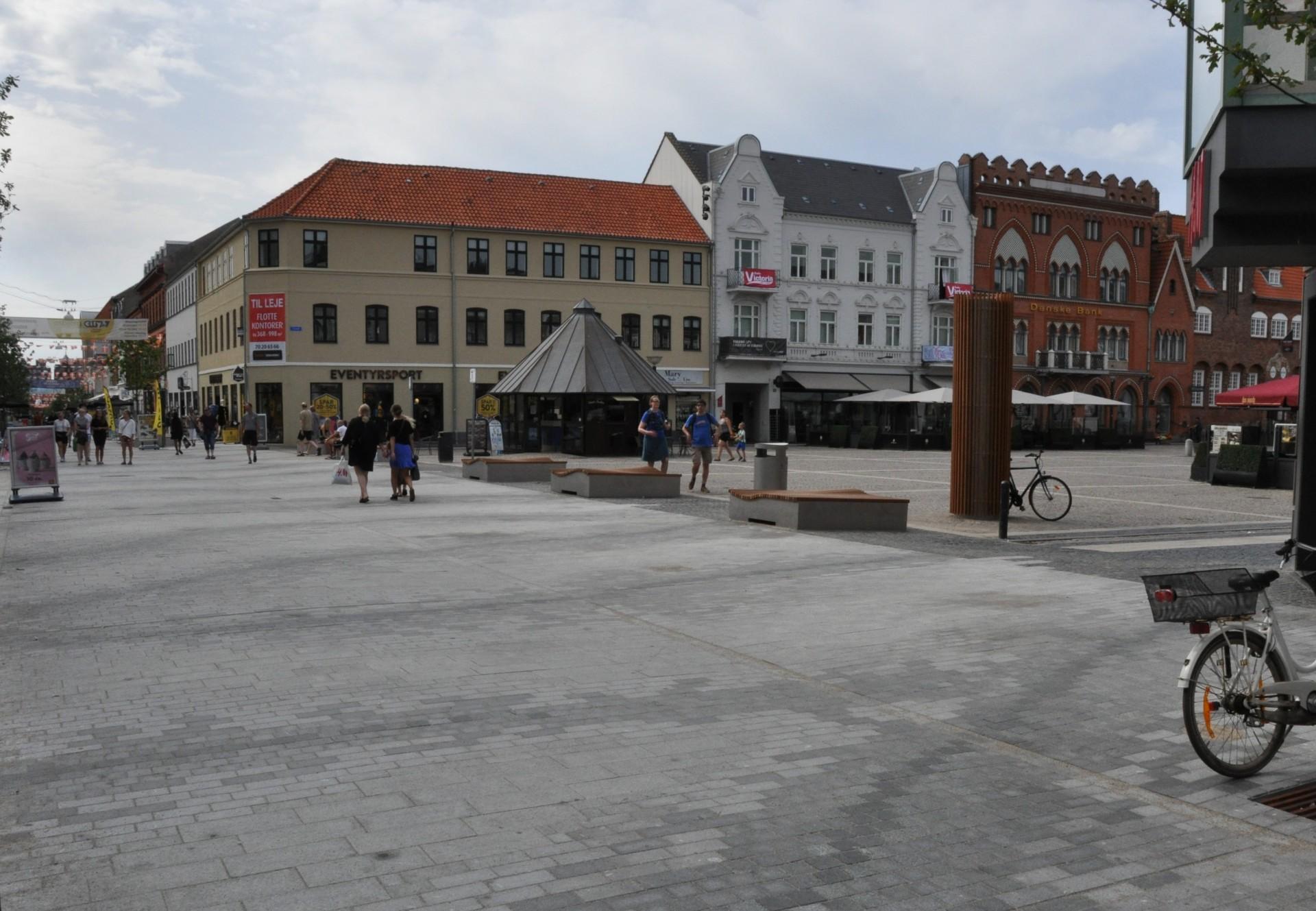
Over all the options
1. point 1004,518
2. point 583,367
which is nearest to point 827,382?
point 583,367

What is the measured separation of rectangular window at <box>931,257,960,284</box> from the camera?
198ft

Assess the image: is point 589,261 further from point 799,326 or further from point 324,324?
point 324,324

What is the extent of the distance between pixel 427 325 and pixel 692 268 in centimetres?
1295

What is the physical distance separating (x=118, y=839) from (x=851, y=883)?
2.67 metres

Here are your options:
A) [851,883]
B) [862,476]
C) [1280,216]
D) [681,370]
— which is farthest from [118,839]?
[681,370]

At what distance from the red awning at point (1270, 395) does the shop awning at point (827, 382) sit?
28.2 meters

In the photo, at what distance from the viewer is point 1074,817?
15.4 ft

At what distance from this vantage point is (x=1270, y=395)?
2702 cm

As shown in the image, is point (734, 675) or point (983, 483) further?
point (983, 483)

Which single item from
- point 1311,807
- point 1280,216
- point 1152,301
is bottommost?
point 1311,807

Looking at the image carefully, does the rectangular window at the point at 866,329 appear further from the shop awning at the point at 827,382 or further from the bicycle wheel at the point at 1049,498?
the bicycle wheel at the point at 1049,498

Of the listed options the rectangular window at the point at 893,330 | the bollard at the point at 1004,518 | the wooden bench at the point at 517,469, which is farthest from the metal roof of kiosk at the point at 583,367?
the rectangular window at the point at 893,330

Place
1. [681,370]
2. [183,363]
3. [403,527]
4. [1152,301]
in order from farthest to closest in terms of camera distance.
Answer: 1. [183,363]
2. [1152,301]
3. [681,370]
4. [403,527]

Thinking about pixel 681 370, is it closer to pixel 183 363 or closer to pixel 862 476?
pixel 862 476
